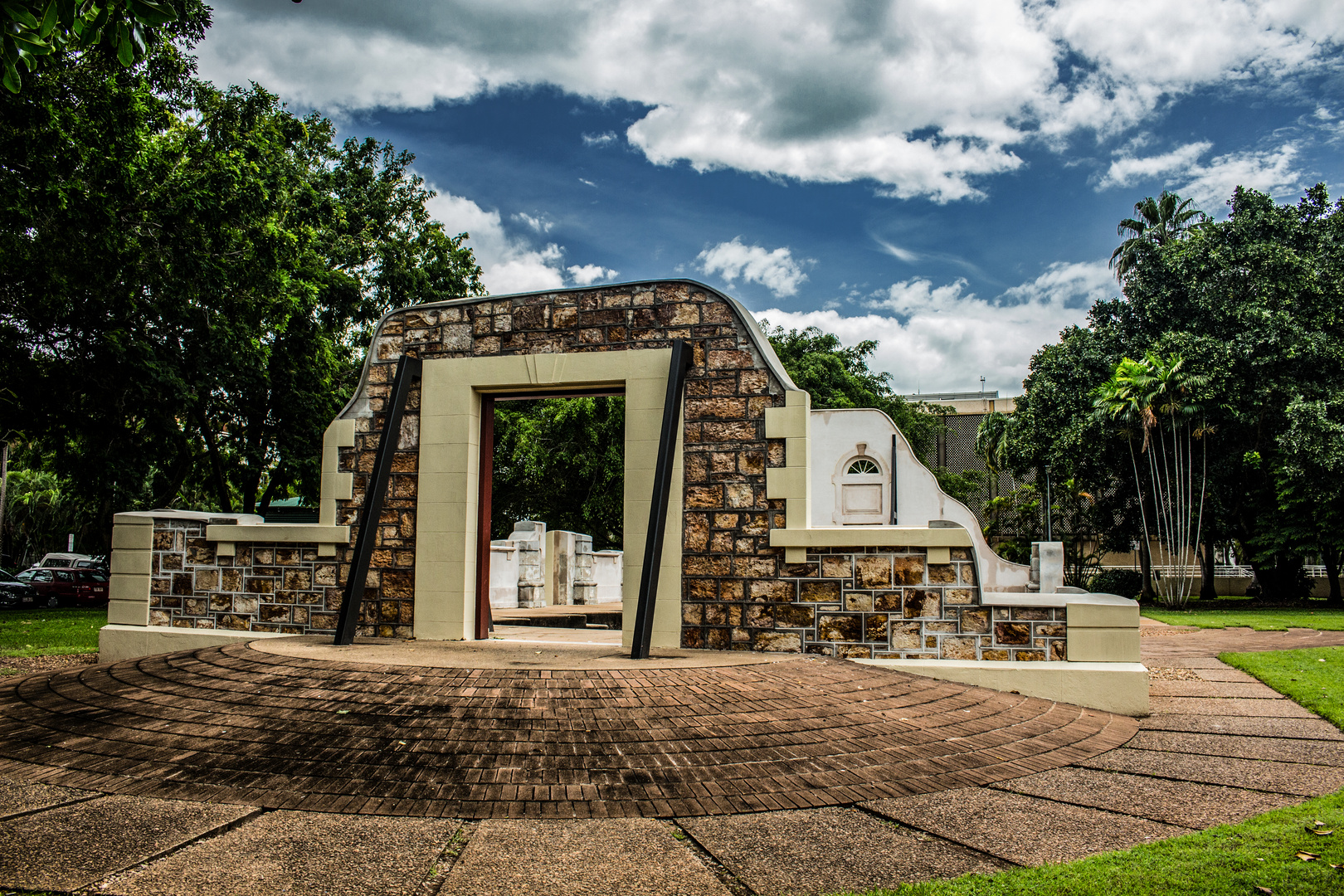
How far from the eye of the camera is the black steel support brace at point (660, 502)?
21.4 ft

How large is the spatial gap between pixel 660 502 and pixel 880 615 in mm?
2062

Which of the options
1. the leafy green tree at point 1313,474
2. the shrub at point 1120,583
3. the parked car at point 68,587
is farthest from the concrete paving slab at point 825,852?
the parked car at point 68,587

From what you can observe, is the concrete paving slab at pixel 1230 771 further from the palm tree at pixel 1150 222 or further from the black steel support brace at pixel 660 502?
the palm tree at pixel 1150 222

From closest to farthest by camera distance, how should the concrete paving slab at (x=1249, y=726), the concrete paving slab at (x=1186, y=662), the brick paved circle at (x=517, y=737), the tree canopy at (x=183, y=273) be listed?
the brick paved circle at (x=517, y=737) < the concrete paving slab at (x=1249, y=726) < the concrete paving slab at (x=1186, y=662) < the tree canopy at (x=183, y=273)

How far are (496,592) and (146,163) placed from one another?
8.87 meters

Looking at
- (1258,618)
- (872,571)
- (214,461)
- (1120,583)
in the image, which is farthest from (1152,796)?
(1120,583)

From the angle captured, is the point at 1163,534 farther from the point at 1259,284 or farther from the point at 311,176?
the point at 311,176

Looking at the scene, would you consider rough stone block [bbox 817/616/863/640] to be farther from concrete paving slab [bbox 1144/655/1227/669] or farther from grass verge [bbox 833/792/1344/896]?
concrete paving slab [bbox 1144/655/1227/669]

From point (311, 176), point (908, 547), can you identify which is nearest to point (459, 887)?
point (908, 547)

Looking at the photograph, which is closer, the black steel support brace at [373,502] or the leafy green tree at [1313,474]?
the black steel support brace at [373,502]

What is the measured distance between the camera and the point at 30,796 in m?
3.92

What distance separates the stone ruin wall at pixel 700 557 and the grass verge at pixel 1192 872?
3.14m

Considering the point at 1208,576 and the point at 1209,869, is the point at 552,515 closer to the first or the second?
the point at 1208,576

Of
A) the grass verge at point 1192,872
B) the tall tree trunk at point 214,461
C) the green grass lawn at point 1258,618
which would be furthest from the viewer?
the tall tree trunk at point 214,461
